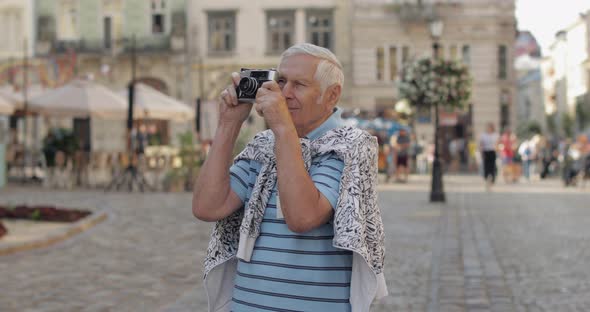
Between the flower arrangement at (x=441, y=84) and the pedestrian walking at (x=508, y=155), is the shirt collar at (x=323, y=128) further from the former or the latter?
the pedestrian walking at (x=508, y=155)

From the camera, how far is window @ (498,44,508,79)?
40375 millimetres

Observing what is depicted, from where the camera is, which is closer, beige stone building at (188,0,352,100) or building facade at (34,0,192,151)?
beige stone building at (188,0,352,100)

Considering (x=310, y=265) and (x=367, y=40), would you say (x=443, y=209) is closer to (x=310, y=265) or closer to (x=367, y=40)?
(x=310, y=265)

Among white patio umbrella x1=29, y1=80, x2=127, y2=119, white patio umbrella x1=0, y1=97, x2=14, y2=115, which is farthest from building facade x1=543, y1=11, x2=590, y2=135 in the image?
white patio umbrella x1=0, y1=97, x2=14, y2=115

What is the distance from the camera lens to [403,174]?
94.8 feet

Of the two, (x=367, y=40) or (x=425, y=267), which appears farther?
(x=367, y=40)

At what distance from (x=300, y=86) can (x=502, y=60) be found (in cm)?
3913

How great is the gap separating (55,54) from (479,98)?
65.7ft

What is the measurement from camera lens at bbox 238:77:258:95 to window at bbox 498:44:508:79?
39045 millimetres

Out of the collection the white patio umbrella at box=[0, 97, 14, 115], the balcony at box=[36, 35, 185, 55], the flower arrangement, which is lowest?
the white patio umbrella at box=[0, 97, 14, 115]

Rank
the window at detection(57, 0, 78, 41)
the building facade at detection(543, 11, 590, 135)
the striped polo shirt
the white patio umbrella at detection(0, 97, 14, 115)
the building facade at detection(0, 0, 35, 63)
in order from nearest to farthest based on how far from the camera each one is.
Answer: the striped polo shirt < the white patio umbrella at detection(0, 97, 14, 115) < the window at detection(57, 0, 78, 41) < the building facade at detection(0, 0, 35, 63) < the building facade at detection(543, 11, 590, 135)

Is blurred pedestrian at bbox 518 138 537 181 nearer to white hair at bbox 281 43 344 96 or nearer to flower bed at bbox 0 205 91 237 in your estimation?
flower bed at bbox 0 205 91 237

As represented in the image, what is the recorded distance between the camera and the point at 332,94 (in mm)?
2865

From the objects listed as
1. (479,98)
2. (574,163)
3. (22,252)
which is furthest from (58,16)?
(22,252)
